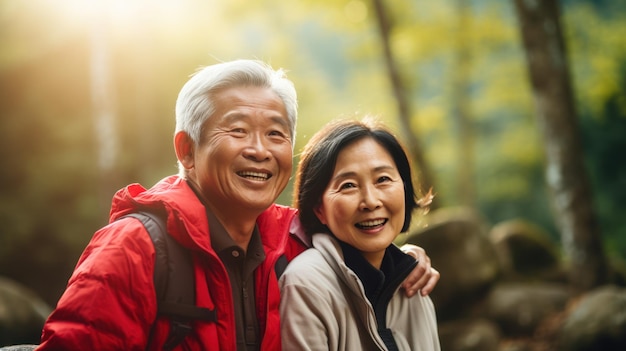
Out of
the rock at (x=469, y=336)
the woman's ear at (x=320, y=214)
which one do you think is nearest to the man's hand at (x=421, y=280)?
the woman's ear at (x=320, y=214)

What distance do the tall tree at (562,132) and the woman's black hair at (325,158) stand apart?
4.97 meters

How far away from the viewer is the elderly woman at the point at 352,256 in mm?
2445

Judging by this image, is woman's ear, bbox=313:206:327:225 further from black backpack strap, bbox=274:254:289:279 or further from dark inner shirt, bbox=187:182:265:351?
dark inner shirt, bbox=187:182:265:351

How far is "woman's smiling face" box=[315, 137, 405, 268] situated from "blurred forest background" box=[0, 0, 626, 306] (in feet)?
17.9

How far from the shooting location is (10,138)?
12.0m

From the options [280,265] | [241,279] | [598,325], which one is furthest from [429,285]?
[598,325]

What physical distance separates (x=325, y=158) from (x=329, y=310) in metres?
0.69

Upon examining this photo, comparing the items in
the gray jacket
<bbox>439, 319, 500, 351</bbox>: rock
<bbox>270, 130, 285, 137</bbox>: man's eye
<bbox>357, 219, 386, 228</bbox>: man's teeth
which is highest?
<bbox>270, 130, 285, 137</bbox>: man's eye

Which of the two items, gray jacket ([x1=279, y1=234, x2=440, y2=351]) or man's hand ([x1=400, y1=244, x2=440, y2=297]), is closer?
gray jacket ([x1=279, y1=234, x2=440, y2=351])

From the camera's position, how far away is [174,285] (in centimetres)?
215

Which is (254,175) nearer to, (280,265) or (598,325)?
(280,265)

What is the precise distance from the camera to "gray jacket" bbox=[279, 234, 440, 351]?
2393mm

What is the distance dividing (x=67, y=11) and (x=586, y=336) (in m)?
12.1

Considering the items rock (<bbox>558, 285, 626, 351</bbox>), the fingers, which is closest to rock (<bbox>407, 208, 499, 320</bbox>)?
rock (<bbox>558, 285, 626, 351</bbox>)
